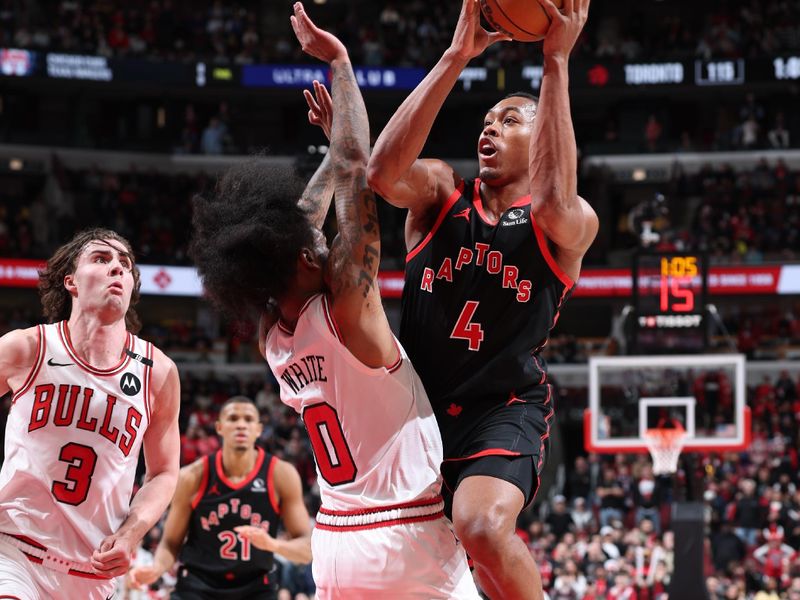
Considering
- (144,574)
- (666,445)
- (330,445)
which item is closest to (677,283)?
(666,445)

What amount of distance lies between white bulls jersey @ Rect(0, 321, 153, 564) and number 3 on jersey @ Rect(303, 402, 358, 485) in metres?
1.03

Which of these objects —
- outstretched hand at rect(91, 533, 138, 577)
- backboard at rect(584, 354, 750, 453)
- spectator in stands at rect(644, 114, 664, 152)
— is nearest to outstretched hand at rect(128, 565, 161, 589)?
outstretched hand at rect(91, 533, 138, 577)

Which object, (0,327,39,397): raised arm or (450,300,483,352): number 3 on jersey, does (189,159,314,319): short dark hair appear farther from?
(0,327,39,397): raised arm

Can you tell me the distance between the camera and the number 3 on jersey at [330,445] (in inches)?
153

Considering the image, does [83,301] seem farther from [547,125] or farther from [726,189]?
[726,189]

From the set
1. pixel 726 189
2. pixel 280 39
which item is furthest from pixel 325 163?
pixel 280 39

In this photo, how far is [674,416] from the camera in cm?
1382

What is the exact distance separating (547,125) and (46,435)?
89.3 inches

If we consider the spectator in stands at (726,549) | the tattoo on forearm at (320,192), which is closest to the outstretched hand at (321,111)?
the tattoo on forearm at (320,192)

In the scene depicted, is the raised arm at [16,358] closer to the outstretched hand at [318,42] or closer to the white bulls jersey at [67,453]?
the white bulls jersey at [67,453]

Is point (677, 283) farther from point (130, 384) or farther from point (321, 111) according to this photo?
point (130, 384)

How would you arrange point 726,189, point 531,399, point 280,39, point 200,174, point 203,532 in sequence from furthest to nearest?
point 280,39 < point 200,174 < point 726,189 < point 203,532 < point 531,399

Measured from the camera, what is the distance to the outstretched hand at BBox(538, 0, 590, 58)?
4.04 m

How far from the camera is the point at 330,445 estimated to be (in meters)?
3.90
